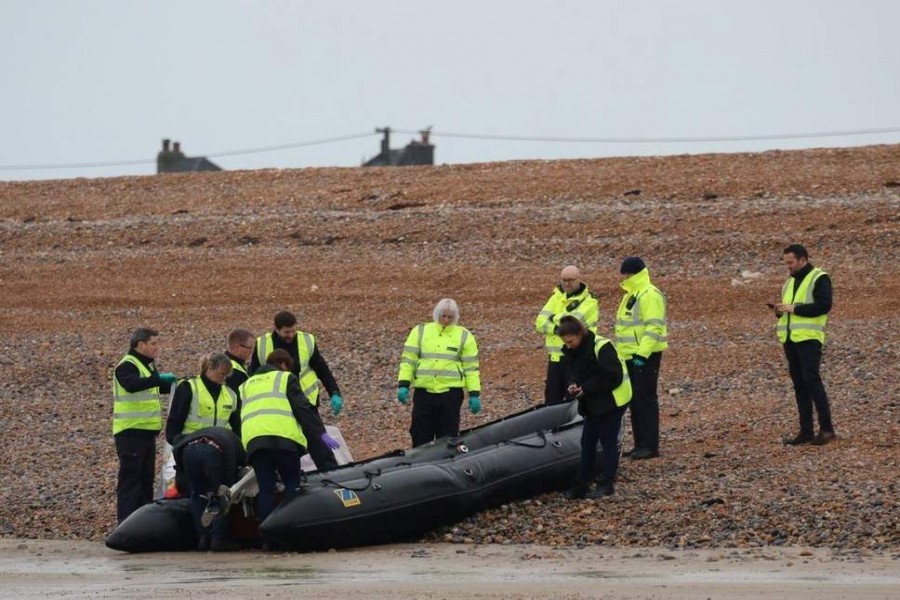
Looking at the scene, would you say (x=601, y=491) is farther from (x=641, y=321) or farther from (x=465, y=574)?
(x=465, y=574)

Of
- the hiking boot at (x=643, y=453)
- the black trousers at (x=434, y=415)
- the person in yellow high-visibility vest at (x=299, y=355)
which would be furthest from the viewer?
the hiking boot at (x=643, y=453)

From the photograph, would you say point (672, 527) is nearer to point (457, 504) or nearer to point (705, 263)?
point (457, 504)

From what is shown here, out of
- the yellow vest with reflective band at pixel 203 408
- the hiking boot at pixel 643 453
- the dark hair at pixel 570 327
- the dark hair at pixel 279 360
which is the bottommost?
the hiking boot at pixel 643 453

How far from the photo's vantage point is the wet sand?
30.5 ft

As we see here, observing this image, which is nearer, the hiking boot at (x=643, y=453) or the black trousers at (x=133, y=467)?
the black trousers at (x=133, y=467)

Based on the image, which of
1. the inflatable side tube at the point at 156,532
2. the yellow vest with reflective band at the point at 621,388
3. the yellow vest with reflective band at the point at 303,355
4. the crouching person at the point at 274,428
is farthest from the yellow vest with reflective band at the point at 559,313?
the inflatable side tube at the point at 156,532

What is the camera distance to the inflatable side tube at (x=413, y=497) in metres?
11.2

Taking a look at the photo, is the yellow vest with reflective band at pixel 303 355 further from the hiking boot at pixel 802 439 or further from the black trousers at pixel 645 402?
the hiking boot at pixel 802 439

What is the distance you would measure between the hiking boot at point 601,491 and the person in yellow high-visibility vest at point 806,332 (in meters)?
1.96

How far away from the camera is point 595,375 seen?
12.2m

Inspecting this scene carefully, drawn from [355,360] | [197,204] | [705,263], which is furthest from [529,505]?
[197,204]

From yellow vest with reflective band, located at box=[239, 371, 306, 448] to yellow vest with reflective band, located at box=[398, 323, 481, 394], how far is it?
6.35 ft

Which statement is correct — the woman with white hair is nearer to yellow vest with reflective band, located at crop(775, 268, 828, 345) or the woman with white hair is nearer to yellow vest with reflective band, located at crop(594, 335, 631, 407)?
yellow vest with reflective band, located at crop(594, 335, 631, 407)

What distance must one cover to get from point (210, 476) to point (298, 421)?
0.73m
